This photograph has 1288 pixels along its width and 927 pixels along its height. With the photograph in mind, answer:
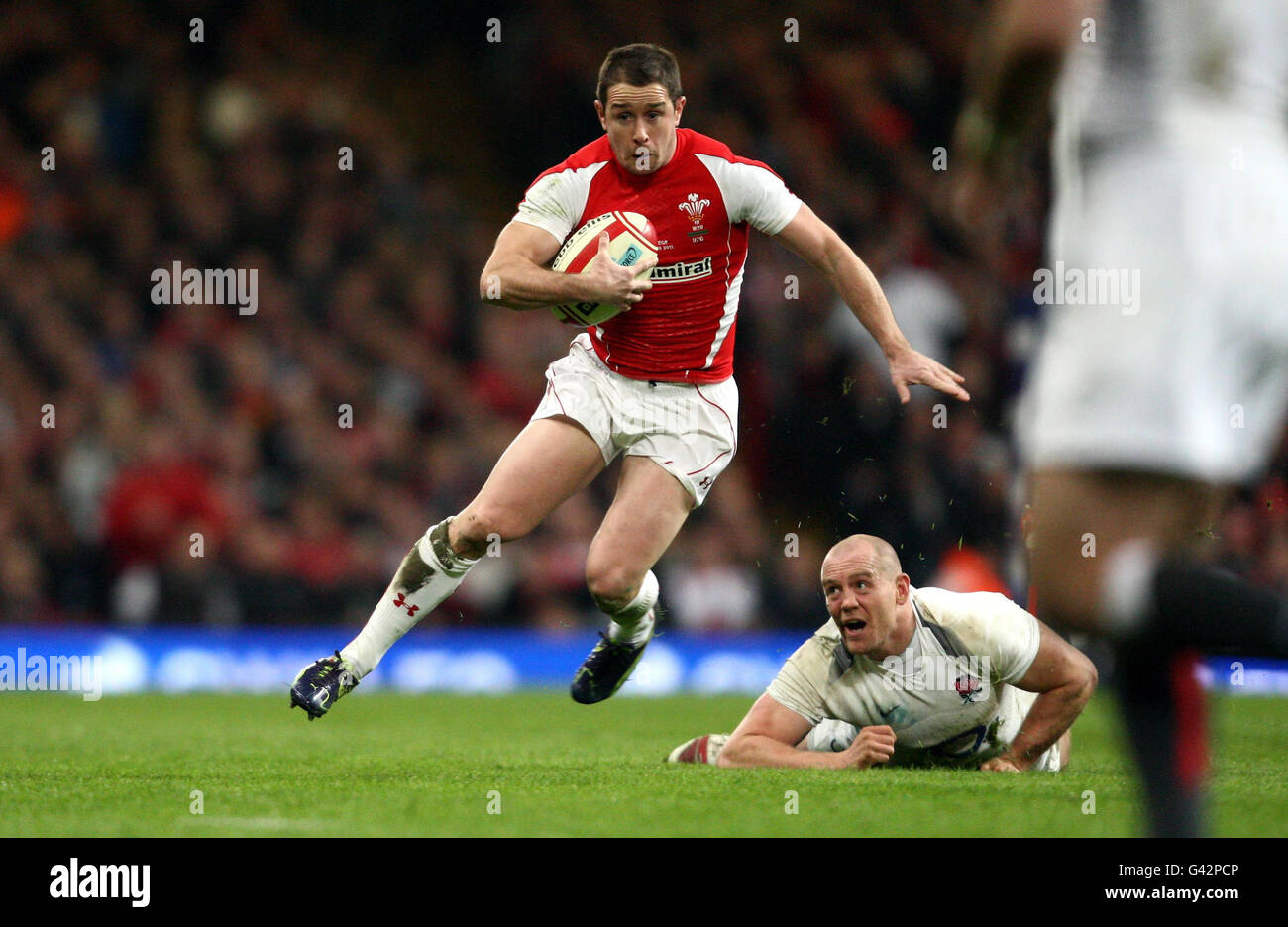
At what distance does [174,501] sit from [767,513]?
4.64 m

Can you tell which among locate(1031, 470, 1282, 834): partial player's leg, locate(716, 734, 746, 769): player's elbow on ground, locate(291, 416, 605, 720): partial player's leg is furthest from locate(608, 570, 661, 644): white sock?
locate(1031, 470, 1282, 834): partial player's leg

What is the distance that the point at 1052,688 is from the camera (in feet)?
18.9

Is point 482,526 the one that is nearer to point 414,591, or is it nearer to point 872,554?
point 414,591

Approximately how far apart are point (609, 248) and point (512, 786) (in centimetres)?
199

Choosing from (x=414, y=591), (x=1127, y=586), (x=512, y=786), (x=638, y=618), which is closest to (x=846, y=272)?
(x=638, y=618)

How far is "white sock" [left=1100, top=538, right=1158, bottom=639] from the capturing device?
273 centimetres

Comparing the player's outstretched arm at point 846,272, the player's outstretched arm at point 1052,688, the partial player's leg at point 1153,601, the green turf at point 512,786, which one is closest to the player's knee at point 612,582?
the green turf at point 512,786

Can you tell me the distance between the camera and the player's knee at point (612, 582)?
6.09m

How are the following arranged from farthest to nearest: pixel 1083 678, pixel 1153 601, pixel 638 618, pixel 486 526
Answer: pixel 638 618 < pixel 486 526 < pixel 1083 678 < pixel 1153 601

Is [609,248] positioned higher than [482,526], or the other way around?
[609,248]

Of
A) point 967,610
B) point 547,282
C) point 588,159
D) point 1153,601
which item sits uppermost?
point 588,159

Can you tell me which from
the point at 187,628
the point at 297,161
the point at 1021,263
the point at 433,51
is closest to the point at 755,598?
the point at 1021,263

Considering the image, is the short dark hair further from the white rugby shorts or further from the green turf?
the green turf
